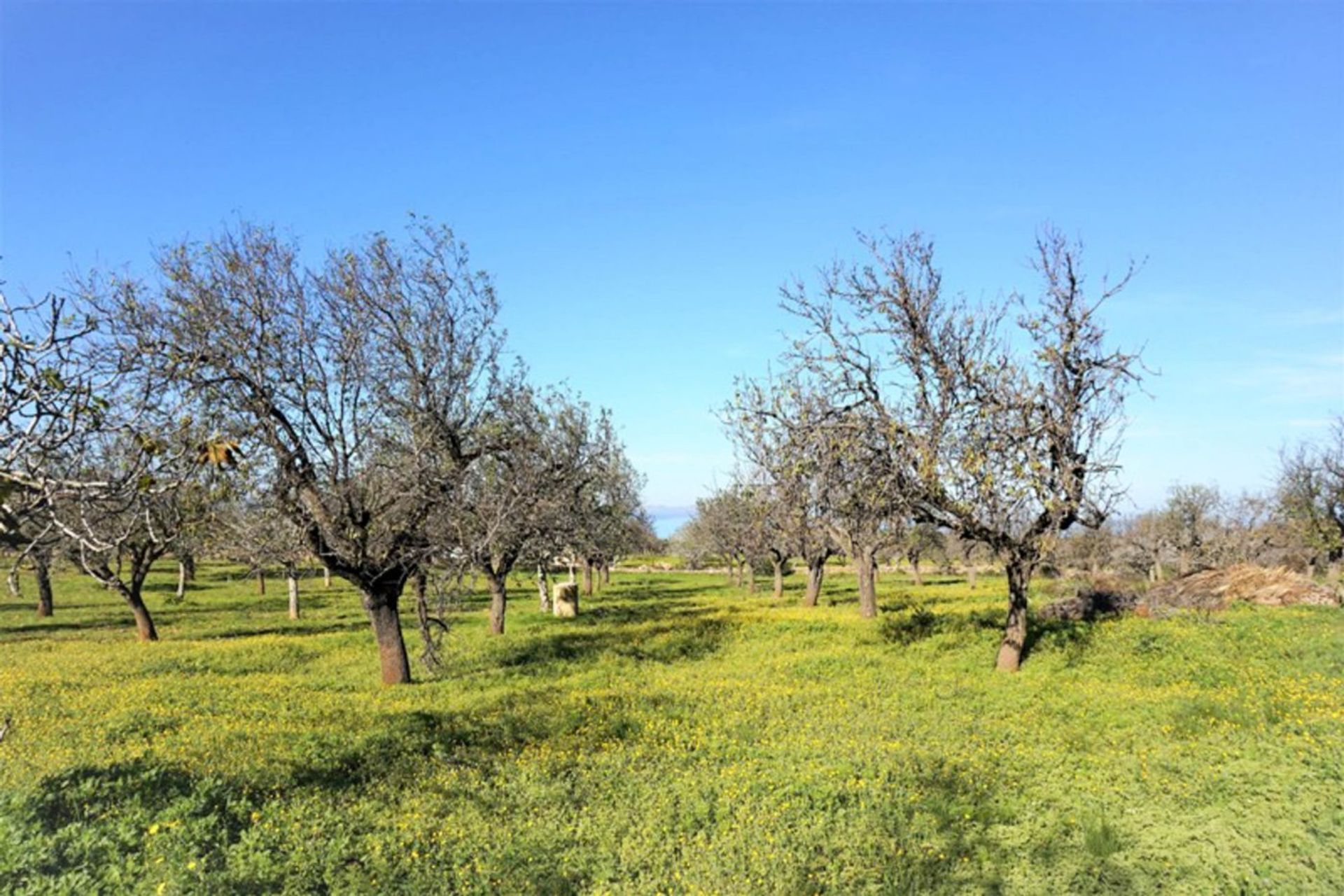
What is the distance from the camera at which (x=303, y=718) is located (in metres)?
16.1

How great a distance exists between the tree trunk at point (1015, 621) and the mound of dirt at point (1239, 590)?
1194 centimetres

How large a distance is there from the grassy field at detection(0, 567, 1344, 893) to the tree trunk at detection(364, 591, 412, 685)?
2.44 feet

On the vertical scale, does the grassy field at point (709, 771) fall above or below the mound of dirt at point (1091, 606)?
above

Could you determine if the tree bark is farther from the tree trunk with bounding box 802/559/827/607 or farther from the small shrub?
the tree trunk with bounding box 802/559/827/607

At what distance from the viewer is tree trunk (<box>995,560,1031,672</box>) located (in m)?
19.5

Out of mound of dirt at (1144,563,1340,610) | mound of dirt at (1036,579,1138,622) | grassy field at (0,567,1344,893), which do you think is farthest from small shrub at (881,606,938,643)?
mound of dirt at (1144,563,1340,610)

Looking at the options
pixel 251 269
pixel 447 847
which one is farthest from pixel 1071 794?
pixel 251 269

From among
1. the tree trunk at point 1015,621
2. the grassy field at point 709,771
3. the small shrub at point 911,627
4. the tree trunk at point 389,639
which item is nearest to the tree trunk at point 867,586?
the small shrub at point 911,627

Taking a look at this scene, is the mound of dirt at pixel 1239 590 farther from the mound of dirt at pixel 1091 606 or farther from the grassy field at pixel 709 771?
the grassy field at pixel 709 771

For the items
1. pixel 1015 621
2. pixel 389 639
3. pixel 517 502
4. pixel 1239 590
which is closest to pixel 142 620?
pixel 389 639

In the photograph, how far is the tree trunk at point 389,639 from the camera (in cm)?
2053

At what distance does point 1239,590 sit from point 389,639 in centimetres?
3193

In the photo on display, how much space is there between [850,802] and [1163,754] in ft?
17.4

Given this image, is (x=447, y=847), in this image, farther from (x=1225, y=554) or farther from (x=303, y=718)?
(x=1225, y=554)
